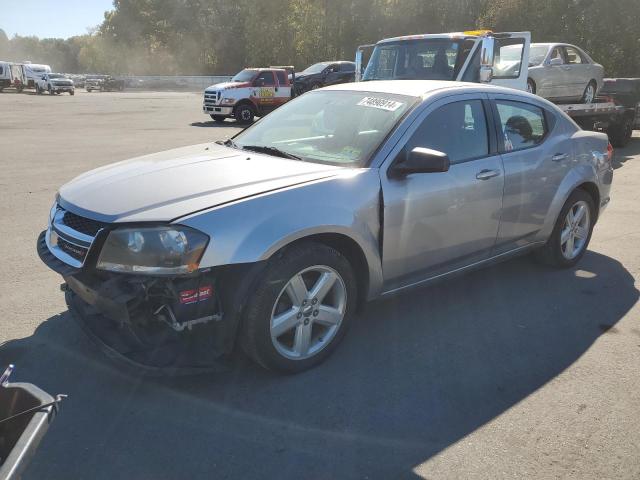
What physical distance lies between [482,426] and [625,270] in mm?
3118

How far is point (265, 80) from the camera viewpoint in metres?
20.5

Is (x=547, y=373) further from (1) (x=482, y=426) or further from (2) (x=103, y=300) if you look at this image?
(2) (x=103, y=300)

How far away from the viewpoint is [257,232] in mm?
2963

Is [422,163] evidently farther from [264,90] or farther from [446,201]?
[264,90]

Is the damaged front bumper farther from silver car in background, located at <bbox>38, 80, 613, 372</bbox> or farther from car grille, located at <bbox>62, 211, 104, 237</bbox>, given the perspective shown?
car grille, located at <bbox>62, 211, 104, 237</bbox>

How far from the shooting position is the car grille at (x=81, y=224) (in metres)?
3.06

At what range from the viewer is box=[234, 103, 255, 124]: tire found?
19891mm

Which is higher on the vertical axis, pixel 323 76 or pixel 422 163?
pixel 323 76

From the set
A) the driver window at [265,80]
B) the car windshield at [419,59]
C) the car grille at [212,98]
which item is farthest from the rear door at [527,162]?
the driver window at [265,80]

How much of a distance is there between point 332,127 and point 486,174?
116 cm

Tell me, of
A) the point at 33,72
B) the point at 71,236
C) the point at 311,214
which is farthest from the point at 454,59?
the point at 33,72

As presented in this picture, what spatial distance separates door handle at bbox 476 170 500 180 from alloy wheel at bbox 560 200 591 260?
4.10ft

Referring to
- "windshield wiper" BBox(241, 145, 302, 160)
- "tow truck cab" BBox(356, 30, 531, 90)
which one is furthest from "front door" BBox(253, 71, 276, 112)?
"windshield wiper" BBox(241, 145, 302, 160)

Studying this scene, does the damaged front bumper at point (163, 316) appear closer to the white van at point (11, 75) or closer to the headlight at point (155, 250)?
the headlight at point (155, 250)
